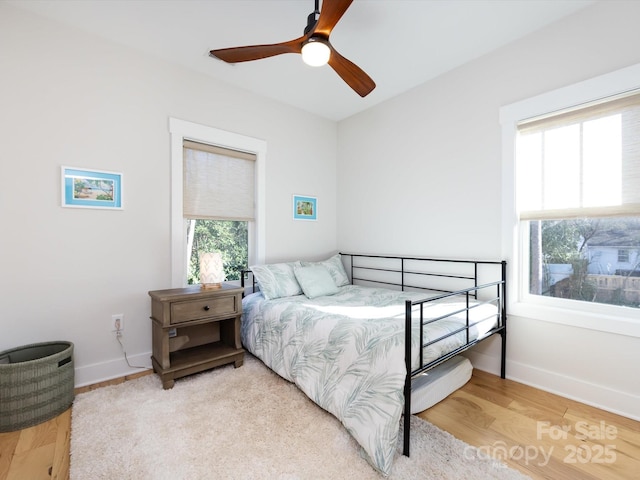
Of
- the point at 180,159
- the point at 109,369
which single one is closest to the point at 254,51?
the point at 180,159

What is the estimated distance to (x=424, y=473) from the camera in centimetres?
136

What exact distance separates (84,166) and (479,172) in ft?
9.94

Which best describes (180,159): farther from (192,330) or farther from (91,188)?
(192,330)

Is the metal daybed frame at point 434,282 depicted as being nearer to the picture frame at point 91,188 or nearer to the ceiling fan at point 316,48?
the ceiling fan at point 316,48

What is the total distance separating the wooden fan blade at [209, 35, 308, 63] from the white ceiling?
0.39 m

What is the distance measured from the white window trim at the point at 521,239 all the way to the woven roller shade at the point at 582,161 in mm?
74

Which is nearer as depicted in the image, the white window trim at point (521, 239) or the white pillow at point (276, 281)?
the white window trim at point (521, 239)

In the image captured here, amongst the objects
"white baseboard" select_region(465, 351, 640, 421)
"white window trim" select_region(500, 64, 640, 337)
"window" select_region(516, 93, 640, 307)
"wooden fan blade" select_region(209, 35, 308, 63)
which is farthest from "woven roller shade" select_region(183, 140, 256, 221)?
"white baseboard" select_region(465, 351, 640, 421)

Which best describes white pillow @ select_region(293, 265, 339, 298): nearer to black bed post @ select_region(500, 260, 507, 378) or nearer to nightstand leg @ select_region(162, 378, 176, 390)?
nightstand leg @ select_region(162, 378, 176, 390)

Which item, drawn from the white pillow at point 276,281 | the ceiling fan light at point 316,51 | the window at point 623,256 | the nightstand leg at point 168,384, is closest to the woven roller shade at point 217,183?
the white pillow at point 276,281

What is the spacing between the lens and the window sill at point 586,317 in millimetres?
1812

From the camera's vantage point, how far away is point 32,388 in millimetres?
1708

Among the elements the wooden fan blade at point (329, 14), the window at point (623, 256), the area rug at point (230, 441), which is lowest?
the area rug at point (230, 441)

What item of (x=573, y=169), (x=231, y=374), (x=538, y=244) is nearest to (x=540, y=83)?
(x=573, y=169)
